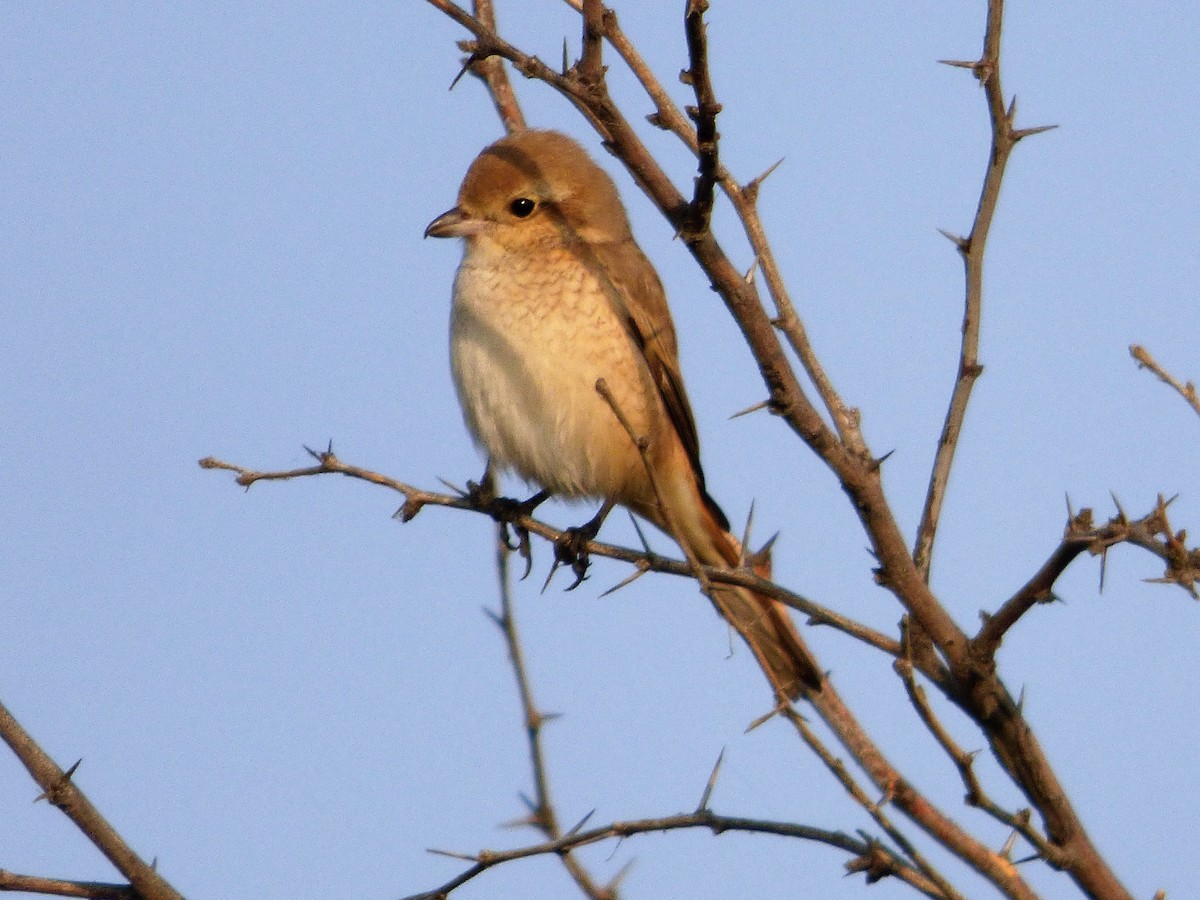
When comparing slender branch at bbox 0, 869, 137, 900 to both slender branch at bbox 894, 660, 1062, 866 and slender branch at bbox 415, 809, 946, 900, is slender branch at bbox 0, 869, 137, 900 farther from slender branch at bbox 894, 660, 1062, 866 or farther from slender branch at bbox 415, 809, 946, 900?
slender branch at bbox 894, 660, 1062, 866

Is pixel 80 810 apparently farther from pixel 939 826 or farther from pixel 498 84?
pixel 498 84

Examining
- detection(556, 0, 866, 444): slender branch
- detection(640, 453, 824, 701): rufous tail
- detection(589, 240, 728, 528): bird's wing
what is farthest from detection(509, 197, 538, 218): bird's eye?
detection(556, 0, 866, 444): slender branch

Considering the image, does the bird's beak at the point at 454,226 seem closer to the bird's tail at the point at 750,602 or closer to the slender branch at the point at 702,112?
the bird's tail at the point at 750,602

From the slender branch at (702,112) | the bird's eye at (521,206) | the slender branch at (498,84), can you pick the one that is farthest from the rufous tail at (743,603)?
the slender branch at (498,84)

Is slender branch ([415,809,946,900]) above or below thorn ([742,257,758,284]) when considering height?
below

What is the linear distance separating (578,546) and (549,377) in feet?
1.69

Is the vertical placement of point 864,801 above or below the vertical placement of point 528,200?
below

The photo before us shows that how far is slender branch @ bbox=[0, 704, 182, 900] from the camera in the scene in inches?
96.9

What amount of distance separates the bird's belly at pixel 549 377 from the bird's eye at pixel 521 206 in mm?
295

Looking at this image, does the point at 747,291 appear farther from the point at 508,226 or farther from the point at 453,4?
the point at 508,226

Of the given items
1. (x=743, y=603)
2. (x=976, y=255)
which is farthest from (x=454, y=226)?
(x=976, y=255)

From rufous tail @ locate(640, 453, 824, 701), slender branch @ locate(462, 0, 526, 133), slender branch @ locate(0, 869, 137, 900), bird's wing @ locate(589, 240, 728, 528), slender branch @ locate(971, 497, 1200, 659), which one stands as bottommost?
slender branch @ locate(0, 869, 137, 900)

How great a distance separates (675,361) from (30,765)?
2.79 metres

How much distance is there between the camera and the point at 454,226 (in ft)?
15.7
